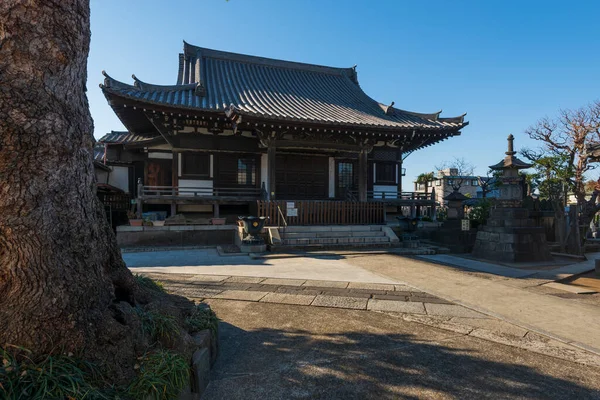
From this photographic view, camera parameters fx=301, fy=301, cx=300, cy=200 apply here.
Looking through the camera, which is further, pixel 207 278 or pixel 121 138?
pixel 121 138

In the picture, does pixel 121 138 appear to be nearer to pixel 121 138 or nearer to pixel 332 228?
pixel 121 138

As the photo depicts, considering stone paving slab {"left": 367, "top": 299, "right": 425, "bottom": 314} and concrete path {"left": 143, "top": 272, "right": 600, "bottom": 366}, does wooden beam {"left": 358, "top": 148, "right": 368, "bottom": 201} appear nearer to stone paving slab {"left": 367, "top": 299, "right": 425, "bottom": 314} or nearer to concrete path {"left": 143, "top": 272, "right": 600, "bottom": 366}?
concrete path {"left": 143, "top": 272, "right": 600, "bottom": 366}

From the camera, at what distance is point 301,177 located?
13906 millimetres

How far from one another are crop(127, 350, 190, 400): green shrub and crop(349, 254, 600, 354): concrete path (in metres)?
4.00

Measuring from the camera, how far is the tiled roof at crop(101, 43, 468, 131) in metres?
11.1

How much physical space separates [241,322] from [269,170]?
8.26 meters

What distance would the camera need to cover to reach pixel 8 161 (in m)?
1.78

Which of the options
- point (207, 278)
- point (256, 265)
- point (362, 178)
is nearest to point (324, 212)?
point (362, 178)

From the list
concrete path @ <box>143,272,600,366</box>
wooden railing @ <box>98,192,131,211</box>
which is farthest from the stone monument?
wooden railing @ <box>98,192,131,211</box>

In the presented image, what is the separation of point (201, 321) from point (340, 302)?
91.0 inches

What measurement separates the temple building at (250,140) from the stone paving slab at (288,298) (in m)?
6.74

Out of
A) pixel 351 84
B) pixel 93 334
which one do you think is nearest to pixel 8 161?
pixel 93 334

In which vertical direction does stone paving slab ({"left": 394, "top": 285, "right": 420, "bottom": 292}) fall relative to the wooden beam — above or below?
below

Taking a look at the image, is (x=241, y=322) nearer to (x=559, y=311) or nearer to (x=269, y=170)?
(x=559, y=311)
